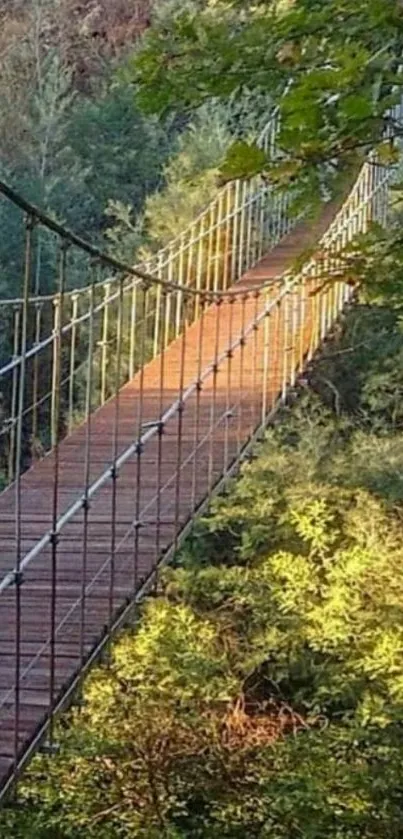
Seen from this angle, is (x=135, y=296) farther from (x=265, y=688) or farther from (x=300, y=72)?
(x=265, y=688)

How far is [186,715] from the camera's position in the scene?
4.20 meters

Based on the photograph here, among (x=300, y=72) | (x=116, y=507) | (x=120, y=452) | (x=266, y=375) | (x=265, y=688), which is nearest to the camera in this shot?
(x=300, y=72)

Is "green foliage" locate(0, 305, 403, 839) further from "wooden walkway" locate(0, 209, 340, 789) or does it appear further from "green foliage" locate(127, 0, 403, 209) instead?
"green foliage" locate(127, 0, 403, 209)

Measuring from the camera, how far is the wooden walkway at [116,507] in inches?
59.2

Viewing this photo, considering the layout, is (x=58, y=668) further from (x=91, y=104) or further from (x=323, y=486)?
(x=91, y=104)

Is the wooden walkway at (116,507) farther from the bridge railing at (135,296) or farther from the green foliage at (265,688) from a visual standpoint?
the green foliage at (265,688)

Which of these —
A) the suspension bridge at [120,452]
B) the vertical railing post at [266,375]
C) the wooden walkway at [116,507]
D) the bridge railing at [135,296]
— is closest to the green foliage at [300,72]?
the suspension bridge at [120,452]

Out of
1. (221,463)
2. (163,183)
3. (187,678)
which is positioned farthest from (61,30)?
(221,463)

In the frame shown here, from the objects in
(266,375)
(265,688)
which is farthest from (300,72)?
(265,688)

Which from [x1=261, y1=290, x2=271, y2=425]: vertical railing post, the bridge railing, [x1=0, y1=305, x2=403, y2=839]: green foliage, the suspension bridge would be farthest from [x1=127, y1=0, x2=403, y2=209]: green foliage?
[x1=0, y1=305, x2=403, y2=839]: green foliage

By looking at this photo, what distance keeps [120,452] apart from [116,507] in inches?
13.6

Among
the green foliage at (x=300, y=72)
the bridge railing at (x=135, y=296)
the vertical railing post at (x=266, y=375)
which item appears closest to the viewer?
the green foliage at (x=300, y=72)

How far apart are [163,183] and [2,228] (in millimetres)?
1089

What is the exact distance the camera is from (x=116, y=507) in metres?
2.07
